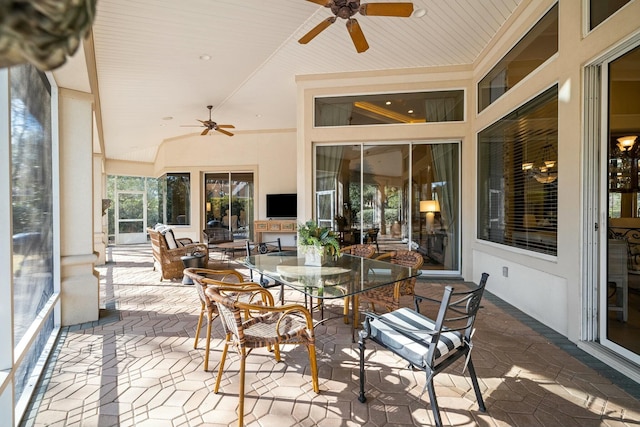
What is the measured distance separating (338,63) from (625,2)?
12.1ft

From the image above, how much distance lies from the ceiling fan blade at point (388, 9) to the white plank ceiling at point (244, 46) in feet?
3.52

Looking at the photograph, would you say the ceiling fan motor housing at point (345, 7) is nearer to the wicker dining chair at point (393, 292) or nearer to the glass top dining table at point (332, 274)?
the glass top dining table at point (332, 274)

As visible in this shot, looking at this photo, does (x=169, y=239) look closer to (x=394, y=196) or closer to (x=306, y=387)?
(x=394, y=196)

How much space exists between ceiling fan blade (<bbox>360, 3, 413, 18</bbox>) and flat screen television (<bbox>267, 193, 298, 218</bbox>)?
21.2 feet

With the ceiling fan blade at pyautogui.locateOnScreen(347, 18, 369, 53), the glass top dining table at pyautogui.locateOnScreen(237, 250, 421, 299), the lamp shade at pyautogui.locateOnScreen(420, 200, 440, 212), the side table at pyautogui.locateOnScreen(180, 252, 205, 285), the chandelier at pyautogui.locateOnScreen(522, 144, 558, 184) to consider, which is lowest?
the side table at pyautogui.locateOnScreen(180, 252, 205, 285)

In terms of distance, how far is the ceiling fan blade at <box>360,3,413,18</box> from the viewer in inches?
117

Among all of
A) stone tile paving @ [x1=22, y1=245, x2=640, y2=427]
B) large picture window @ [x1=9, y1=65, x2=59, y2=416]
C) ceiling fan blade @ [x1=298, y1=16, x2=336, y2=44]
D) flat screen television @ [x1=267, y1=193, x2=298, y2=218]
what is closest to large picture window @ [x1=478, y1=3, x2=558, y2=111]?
ceiling fan blade @ [x1=298, y1=16, x2=336, y2=44]

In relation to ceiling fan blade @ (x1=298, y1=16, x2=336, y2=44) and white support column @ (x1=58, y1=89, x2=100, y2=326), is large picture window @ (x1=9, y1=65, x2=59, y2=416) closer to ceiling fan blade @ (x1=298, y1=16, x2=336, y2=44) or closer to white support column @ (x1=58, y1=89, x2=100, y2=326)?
white support column @ (x1=58, y1=89, x2=100, y2=326)

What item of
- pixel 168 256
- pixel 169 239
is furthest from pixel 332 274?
pixel 169 239

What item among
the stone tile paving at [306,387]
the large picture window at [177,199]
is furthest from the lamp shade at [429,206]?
the large picture window at [177,199]

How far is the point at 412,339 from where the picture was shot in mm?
2035

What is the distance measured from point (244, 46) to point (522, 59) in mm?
3822

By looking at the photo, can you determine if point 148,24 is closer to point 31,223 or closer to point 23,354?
point 31,223

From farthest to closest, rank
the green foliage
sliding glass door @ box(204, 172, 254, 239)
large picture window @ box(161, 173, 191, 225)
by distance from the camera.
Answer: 1. large picture window @ box(161, 173, 191, 225)
2. sliding glass door @ box(204, 172, 254, 239)
3. the green foliage
